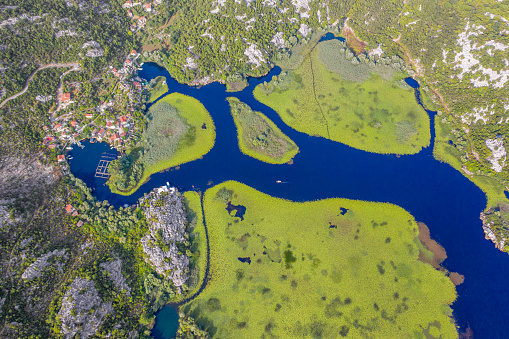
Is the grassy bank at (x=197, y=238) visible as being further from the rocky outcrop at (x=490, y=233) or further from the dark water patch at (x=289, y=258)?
the rocky outcrop at (x=490, y=233)

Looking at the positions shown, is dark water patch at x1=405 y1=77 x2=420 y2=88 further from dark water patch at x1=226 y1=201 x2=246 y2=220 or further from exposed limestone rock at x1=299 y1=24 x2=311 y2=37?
dark water patch at x1=226 y1=201 x2=246 y2=220

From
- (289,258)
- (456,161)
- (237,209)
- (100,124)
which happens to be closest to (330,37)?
(456,161)

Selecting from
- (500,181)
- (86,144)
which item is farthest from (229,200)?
(500,181)

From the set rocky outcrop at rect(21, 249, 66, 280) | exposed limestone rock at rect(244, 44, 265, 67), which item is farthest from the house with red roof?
exposed limestone rock at rect(244, 44, 265, 67)

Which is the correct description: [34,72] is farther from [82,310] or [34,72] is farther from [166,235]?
Answer: [82,310]

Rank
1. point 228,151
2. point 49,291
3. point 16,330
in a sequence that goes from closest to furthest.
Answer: point 16,330 → point 49,291 → point 228,151

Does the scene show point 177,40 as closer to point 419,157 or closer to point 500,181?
point 419,157

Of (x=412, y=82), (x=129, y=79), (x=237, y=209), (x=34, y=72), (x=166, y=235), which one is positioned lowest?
(x=166, y=235)
